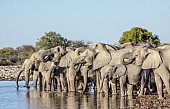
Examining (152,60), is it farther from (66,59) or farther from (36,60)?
(36,60)

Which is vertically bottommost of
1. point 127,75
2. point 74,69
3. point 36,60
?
point 127,75

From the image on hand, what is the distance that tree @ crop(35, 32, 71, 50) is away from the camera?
68444 mm

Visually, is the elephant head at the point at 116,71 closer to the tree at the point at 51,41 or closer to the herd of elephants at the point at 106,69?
the herd of elephants at the point at 106,69

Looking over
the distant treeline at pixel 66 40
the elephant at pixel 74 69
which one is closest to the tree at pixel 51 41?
the distant treeline at pixel 66 40

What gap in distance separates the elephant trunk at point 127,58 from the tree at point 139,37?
93.2 feet

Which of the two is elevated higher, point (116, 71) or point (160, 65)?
point (160, 65)

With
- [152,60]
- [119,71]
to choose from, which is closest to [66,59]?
[119,71]

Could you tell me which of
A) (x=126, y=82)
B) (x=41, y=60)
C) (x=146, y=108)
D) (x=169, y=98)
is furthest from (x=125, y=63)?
(x=41, y=60)

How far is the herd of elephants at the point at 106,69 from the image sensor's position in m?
21.4

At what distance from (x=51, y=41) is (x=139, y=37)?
1833 centimetres

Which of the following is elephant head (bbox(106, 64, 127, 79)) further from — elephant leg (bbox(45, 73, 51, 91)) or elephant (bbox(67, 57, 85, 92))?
elephant leg (bbox(45, 73, 51, 91))

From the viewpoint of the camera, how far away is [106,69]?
24.2 m

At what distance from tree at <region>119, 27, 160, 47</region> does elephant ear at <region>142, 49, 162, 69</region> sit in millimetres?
31267

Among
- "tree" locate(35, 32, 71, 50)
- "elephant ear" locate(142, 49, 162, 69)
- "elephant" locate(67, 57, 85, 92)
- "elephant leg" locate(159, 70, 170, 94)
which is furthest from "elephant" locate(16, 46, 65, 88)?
"tree" locate(35, 32, 71, 50)
